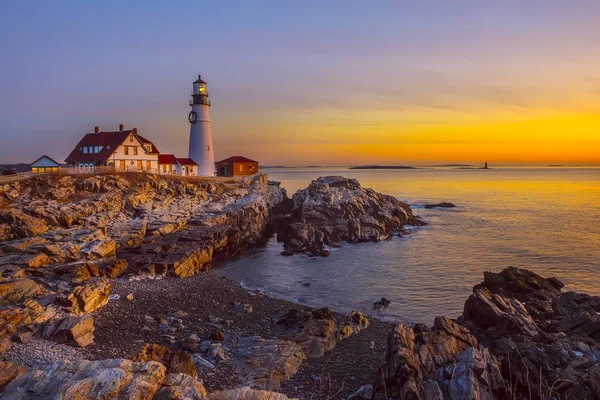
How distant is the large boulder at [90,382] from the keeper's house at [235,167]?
54.8 metres

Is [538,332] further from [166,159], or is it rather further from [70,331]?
[166,159]

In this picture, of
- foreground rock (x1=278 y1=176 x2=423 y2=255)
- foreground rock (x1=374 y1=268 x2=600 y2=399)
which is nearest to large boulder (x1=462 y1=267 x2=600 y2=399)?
foreground rock (x1=374 y1=268 x2=600 y2=399)

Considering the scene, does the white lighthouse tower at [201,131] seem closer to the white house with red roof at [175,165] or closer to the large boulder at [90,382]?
the white house with red roof at [175,165]

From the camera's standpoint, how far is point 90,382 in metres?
9.65

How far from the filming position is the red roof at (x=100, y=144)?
162 feet

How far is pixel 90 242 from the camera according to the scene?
28.2 meters

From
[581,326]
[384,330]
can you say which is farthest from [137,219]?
[581,326]

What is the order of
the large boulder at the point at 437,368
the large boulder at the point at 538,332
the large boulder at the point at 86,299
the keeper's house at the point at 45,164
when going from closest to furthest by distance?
the large boulder at the point at 437,368 < the large boulder at the point at 538,332 < the large boulder at the point at 86,299 < the keeper's house at the point at 45,164

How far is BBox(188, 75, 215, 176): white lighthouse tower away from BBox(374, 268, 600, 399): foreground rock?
47776 mm

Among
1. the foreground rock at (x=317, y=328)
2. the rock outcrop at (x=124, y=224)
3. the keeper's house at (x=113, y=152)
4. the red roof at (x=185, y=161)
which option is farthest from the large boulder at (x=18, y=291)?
the red roof at (x=185, y=161)

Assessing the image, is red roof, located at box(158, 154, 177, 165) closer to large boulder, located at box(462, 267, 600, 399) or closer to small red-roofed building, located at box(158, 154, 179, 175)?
small red-roofed building, located at box(158, 154, 179, 175)

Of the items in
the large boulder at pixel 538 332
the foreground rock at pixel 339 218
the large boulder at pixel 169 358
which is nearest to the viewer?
the large boulder at pixel 538 332

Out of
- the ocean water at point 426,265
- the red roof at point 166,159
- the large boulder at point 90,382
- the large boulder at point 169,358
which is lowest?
the ocean water at point 426,265

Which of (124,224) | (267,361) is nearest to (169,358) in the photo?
(267,361)
